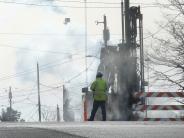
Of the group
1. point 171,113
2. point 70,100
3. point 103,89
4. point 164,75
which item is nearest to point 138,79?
point 164,75

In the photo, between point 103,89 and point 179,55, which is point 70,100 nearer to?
point 179,55

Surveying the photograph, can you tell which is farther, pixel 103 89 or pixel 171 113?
pixel 171 113

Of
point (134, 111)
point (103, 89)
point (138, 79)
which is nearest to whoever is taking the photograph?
point (103, 89)

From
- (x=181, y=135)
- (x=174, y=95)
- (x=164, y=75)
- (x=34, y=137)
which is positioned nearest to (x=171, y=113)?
(x=174, y=95)

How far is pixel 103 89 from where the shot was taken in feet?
73.3

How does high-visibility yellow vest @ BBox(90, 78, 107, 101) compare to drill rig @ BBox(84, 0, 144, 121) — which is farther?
A: drill rig @ BBox(84, 0, 144, 121)

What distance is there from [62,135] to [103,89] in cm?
1030

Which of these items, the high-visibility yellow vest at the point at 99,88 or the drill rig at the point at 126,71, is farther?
the drill rig at the point at 126,71

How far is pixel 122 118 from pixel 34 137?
19671 mm

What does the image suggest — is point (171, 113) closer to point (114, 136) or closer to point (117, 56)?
point (117, 56)

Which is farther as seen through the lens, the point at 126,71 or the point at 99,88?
the point at 126,71

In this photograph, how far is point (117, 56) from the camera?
110 feet

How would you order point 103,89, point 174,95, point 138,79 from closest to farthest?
point 103,89 → point 174,95 → point 138,79

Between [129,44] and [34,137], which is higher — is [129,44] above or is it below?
above
